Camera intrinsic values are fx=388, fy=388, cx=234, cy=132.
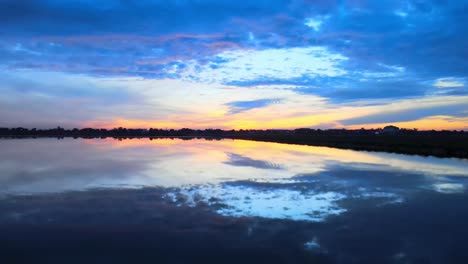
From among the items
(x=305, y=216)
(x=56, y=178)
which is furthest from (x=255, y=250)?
(x=56, y=178)

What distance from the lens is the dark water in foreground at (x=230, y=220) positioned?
8648 mm

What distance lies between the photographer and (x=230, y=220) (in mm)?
11688

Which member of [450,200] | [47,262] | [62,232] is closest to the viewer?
[47,262]

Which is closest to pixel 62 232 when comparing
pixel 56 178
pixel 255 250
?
pixel 255 250

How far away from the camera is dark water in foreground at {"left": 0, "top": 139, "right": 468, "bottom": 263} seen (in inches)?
340

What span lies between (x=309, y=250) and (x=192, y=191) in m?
8.69

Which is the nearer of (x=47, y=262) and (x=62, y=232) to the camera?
(x=47, y=262)

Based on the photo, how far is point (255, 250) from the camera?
891cm

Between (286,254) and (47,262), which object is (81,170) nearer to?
(47,262)

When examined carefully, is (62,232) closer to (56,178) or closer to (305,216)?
(305,216)

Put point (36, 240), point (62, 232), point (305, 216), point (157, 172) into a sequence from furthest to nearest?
point (157, 172)
point (305, 216)
point (62, 232)
point (36, 240)

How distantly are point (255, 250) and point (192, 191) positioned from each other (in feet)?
27.2

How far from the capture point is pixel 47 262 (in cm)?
803

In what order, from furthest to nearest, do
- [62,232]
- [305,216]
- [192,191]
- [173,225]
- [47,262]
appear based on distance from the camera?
[192,191] < [305,216] < [173,225] < [62,232] < [47,262]
